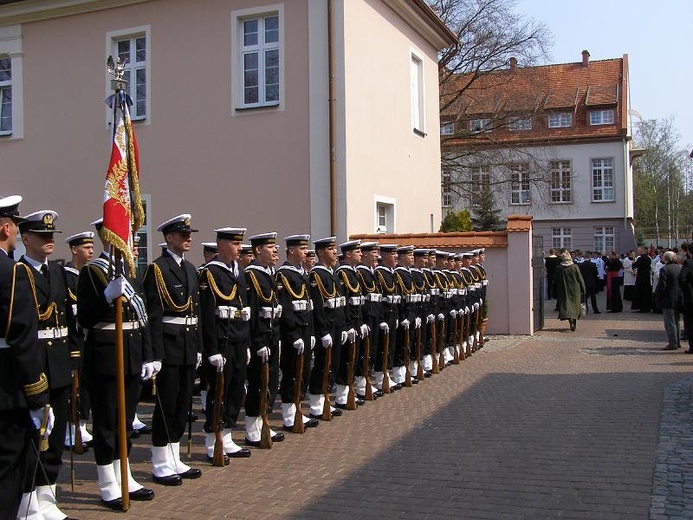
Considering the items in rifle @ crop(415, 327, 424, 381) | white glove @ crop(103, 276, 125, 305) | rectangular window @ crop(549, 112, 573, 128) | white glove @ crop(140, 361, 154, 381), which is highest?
rectangular window @ crop(549, 112, 573, 128)

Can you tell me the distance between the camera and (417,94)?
21156 millimetres

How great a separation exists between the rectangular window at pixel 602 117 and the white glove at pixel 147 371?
145 feet

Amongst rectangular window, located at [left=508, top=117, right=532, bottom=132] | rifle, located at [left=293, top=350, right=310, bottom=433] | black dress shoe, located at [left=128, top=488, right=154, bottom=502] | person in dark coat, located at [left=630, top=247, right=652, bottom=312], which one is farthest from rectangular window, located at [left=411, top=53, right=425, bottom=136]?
black dress shoe, located at [left=128, top=488, right=154, bottom=502]

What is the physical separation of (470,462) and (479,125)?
26034 mm

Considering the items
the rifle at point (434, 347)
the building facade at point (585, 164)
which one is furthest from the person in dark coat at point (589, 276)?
the building facade at point (585, 164)

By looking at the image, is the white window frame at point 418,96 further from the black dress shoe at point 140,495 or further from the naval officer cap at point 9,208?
the naval officer cap at point 9,208

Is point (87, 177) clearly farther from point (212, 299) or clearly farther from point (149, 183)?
point (212, 299)

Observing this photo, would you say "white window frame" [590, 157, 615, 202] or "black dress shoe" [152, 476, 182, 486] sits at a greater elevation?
"white window frame" [590, 157, 615, 202]

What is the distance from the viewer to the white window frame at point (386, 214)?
1819 cm

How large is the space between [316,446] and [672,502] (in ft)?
11.2

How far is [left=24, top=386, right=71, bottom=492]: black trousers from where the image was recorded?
5.75m

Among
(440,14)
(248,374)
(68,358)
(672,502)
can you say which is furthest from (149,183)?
(440,14)

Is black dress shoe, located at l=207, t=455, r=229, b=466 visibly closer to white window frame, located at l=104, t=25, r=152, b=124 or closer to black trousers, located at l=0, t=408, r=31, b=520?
black trousers, located at l=0, t=408, r=31, b=520

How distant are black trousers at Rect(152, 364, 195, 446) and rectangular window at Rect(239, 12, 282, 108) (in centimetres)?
1031
